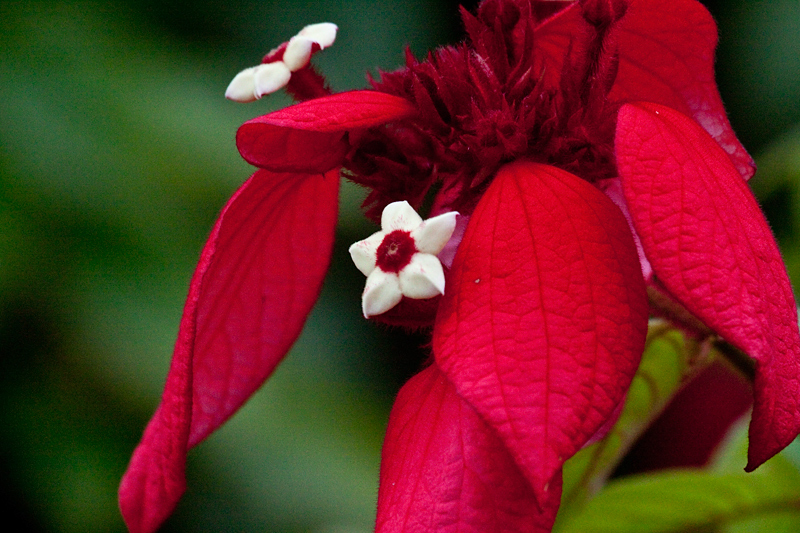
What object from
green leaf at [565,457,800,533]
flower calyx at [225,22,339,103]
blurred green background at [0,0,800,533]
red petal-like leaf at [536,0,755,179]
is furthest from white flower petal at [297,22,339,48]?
blurred green background at [0,0,800,533]

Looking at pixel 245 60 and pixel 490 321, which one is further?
pixel 245 60

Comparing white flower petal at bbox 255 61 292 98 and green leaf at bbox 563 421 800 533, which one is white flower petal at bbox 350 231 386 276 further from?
green leaf at bbox 563 421 800 533

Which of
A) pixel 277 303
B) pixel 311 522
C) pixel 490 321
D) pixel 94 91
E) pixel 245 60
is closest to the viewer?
pixel 490 321

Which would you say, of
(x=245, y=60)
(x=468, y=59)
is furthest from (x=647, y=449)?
(x=468, y=59)

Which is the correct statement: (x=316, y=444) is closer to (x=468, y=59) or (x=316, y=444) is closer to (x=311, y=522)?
(x=311, y=522)

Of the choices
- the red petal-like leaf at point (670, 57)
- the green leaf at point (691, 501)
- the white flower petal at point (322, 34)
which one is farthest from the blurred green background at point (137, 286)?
the white flower petal at point (322, 34)

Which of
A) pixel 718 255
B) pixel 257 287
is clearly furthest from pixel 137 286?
pixel 718 255

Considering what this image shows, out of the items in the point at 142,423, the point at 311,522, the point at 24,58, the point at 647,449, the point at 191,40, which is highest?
the point at 24,58
